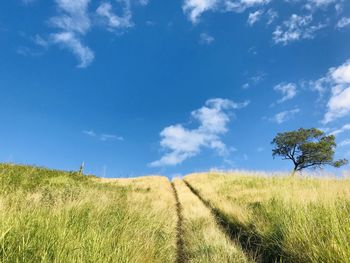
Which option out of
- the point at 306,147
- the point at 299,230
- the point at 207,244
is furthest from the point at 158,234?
the point at 306,147

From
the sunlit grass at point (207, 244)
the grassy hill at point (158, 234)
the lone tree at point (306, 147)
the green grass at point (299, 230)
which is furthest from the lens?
the lone tree at point (306, 147)

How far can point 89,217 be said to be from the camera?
→ 6895 mm

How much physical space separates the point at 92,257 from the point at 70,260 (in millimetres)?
511

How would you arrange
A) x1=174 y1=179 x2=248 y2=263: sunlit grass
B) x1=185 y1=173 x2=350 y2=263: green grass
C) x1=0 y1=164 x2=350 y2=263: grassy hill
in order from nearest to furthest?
x1=0 y1=164 x2=350 y2=263: grassy hill → x1=185 y1=173 x2=350 y2=263: green grass → x1=174 y1=179 x2=248 y2=263: sunlit grass

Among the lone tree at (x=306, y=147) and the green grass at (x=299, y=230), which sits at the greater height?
the lone tree at (x=306, y=147)

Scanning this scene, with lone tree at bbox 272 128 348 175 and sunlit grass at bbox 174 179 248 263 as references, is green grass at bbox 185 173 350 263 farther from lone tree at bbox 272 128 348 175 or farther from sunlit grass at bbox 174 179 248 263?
lone tree at bbox 272 128 348 175

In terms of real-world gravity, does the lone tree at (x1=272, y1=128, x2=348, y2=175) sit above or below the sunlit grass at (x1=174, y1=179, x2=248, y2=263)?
above

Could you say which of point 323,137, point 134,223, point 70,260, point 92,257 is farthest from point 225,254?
point 323,137

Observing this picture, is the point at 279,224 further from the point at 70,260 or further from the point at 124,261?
the point at 70,260

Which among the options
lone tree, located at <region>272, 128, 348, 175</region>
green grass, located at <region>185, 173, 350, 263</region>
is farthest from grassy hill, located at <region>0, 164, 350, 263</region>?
lone tree, located at <region>272, 128, 348, 175</region>

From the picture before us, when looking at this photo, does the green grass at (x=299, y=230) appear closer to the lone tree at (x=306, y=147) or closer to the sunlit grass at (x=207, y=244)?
the sunlit grass at (x=207, y=244)

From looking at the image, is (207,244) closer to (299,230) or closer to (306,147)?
(299,230)

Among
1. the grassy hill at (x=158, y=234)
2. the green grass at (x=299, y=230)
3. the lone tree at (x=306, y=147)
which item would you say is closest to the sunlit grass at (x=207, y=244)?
the grassy hill at (x=158, y=234)

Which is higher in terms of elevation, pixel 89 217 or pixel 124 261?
pixel 89 217
